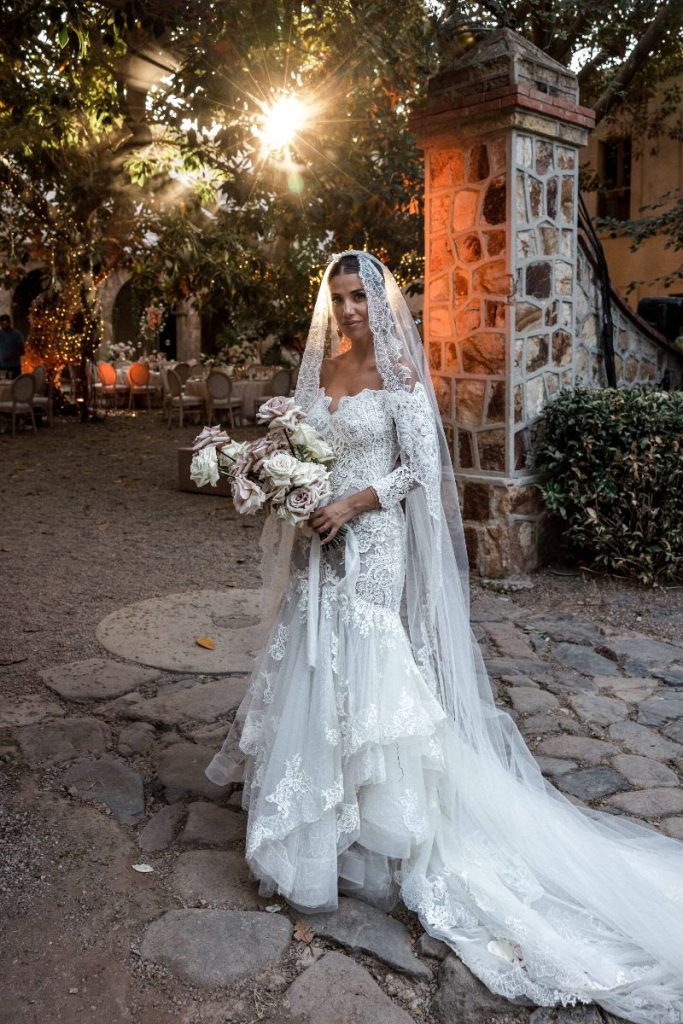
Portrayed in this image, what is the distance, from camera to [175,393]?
57.3ft

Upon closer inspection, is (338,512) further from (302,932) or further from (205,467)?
(302,932)

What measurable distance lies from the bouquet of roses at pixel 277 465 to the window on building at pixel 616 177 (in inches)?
835

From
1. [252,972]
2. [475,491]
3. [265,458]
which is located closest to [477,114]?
[475,491]

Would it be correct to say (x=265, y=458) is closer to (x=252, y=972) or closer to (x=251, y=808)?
(x=251, y=808)

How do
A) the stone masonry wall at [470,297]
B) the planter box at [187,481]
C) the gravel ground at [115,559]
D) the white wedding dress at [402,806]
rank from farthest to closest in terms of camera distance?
1. the planter box at [187,481]
2. the stone masonry wall at [470,297]
3. the gravel ground at [115,559]
4. the white wedding dress at [402,806]

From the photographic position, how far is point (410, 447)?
306 cm

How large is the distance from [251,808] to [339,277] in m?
1.74

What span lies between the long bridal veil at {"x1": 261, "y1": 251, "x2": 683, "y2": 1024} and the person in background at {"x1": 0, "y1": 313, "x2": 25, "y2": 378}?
15.7 m

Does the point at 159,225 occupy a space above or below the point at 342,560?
above

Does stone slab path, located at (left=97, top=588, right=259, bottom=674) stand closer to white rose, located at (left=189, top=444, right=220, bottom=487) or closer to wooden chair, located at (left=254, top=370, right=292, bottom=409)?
white rose, located at (left=189, top=444, right=220, bottom=487)

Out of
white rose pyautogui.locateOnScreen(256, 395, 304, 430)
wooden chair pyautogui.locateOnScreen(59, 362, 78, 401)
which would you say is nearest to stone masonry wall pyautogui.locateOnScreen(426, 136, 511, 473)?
white rose pyautogui.locateOnScreen(256, 395, 304, 430)

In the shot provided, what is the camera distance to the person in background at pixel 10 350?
17719 millimetres

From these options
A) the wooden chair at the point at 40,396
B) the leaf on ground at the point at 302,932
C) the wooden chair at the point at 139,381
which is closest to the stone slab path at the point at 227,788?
the leaf on ground at the point at 302,932

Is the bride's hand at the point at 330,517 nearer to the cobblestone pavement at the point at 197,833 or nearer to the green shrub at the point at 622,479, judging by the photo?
the cobblestone pavement at the point at 197,833
